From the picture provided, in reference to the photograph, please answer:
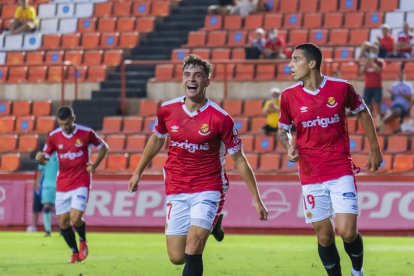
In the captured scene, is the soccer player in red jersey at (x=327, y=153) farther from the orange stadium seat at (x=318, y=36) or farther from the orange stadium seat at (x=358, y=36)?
the orange stadium seat at (x=318, y=36)

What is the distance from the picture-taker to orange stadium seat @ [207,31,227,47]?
1193 inches

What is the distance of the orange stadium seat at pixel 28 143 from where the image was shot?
28.6m

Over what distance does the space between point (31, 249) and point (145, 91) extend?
33.4ft

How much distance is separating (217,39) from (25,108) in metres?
5.09

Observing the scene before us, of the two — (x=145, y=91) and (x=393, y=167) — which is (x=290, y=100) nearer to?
(x=393, y=167)

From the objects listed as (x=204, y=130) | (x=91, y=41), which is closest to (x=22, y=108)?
(x=91, y=41)

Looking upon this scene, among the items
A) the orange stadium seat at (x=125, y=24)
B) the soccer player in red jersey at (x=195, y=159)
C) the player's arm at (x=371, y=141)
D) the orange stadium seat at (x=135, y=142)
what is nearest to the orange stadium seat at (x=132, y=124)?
the orange stadium seat at (x=135, y=142)

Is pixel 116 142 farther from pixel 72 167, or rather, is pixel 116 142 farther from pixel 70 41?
pixel 72 167

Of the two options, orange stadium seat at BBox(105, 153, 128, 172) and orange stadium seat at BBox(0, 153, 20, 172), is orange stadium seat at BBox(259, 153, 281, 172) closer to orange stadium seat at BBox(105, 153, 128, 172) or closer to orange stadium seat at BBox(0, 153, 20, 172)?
orange stadium seat at BBox(105, 153, 128, 172)

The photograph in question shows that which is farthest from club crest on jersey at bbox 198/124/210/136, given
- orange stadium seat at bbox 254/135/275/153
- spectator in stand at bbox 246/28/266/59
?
spectator in stand at bbox 246/28/266/59

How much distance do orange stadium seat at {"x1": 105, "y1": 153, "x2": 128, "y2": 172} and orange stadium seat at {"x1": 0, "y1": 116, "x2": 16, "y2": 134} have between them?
3460 mm

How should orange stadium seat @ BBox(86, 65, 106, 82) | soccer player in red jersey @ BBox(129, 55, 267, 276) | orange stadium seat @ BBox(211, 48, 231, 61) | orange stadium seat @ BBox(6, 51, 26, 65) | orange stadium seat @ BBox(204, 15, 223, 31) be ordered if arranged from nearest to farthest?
soccer player in red jersey @ BBox(129, 55, 267, 276)
orange stadium seat @ BBox(211, 48, 231, 61)
orange stadium seat @ BBox(86, 65, 106, 82)
orange stadium seat @ BBox(204, 15, 223, 31)
orange stadium seat @ BBox(6, 51, 26, 65)

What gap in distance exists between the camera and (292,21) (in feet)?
98.5

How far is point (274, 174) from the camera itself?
2430 centimetres
